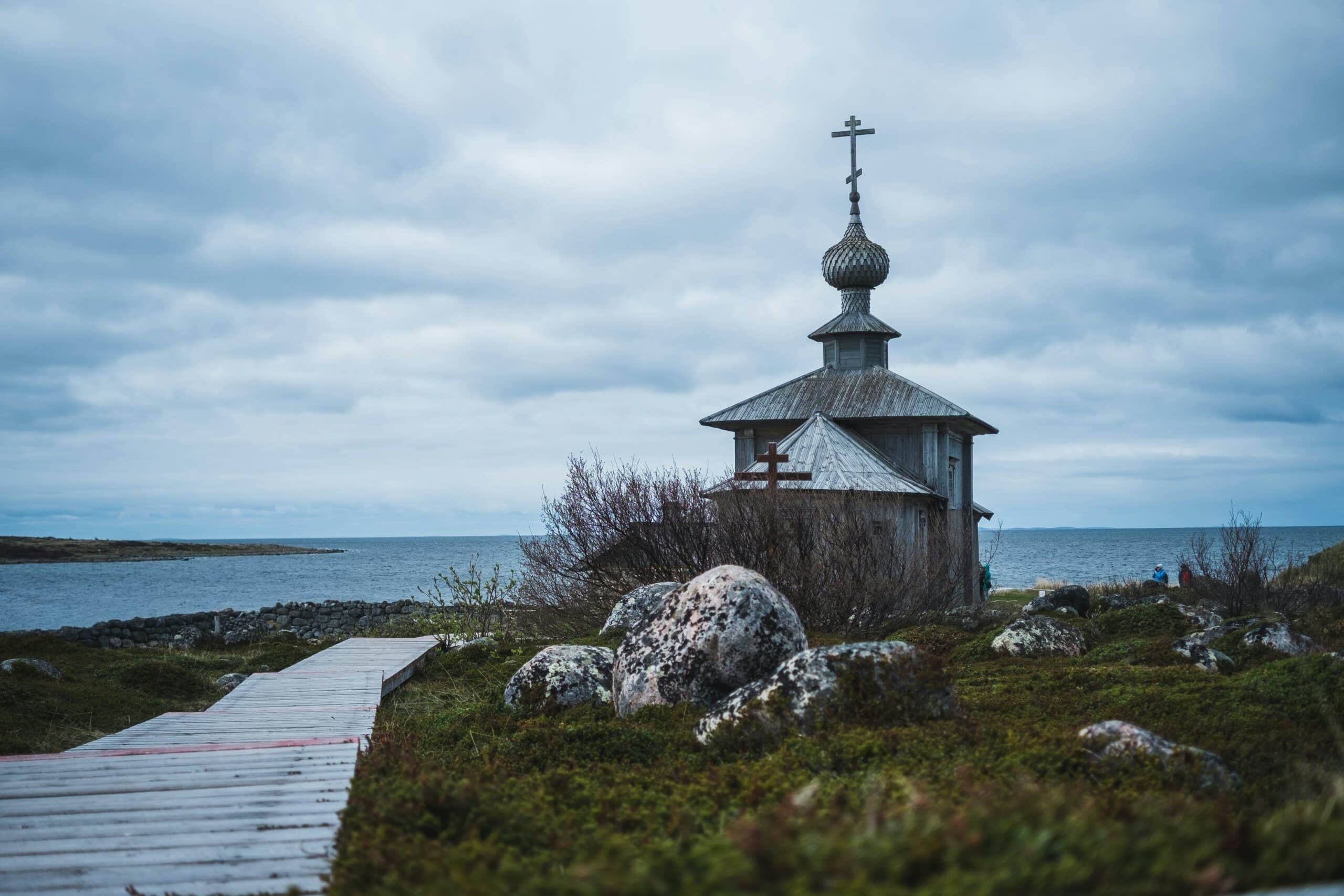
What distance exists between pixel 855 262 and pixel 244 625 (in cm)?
2579

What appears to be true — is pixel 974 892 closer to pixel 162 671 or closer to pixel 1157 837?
pixel 1157 837

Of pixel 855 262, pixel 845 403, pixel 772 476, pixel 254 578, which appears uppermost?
pixel 855 262

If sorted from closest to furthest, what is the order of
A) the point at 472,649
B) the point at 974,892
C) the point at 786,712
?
the point at 974,892, the point at 786,712, the point at 472,649

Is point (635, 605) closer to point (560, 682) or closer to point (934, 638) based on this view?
point (560, 682)

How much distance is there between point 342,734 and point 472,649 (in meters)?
7.34

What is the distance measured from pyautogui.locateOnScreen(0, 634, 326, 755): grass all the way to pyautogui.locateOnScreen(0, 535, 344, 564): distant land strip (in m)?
117

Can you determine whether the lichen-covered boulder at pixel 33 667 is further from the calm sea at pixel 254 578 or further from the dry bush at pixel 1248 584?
the dry bush at pixel 1248 584

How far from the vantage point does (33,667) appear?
47.8 feet

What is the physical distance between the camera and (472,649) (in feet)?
56.1

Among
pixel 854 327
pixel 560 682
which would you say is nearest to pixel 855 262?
pixel 854 327

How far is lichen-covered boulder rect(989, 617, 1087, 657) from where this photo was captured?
560 inches

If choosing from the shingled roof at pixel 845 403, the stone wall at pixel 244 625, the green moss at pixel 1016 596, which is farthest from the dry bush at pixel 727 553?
the green moss at pixel 1016 596

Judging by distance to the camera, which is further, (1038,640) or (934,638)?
(934,638)

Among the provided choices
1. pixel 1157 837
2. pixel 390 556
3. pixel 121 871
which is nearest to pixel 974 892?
pixel 1157 837
